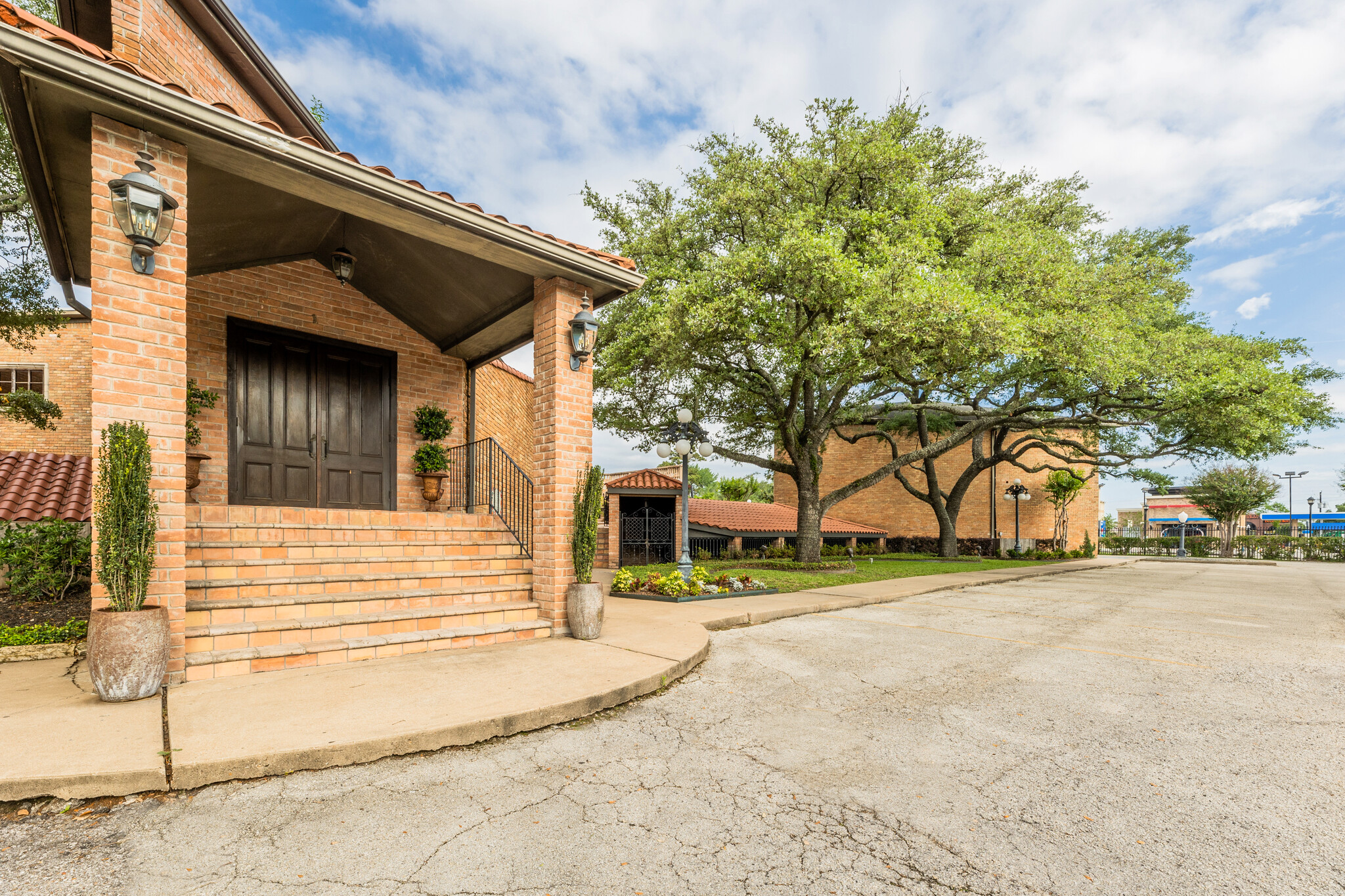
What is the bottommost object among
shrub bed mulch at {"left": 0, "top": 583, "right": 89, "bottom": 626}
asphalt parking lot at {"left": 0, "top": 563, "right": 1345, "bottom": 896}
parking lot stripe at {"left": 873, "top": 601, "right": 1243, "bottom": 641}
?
parking lot stripe at {"left": 873, "top": 601, "right": 1243, "bottom": 641}

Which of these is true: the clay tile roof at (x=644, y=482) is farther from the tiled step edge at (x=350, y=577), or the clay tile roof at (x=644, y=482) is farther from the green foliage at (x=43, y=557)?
the green foliage at (x=43, y=557)

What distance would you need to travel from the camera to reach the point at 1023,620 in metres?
7.98

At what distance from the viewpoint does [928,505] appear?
976 inches

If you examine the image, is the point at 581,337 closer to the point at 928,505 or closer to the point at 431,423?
the point at 431,423

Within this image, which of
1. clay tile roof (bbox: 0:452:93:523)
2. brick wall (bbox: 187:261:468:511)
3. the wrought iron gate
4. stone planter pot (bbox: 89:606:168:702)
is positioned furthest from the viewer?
the wrought iron gate

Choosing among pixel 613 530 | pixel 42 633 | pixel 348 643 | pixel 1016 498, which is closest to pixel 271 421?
pixel 42 633

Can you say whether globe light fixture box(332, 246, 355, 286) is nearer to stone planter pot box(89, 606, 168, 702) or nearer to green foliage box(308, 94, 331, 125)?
stone planter pot box(89, 606, 168, 702)

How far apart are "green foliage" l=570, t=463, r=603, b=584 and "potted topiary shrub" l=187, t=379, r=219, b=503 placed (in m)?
4.27

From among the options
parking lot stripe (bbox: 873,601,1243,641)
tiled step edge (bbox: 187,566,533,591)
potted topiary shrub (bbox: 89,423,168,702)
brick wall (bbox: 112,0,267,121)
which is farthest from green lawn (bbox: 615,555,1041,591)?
brick wall (bbox: 112,0,267,121)

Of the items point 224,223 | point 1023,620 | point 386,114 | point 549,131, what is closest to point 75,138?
point 224,223

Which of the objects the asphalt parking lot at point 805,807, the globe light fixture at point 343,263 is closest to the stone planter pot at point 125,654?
the asphalt parking lot at point 805,807

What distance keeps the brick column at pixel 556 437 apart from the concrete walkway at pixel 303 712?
64 cm

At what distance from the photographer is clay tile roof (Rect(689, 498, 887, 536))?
2095cm

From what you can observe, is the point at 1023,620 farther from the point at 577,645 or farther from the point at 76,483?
the point at 76,483
